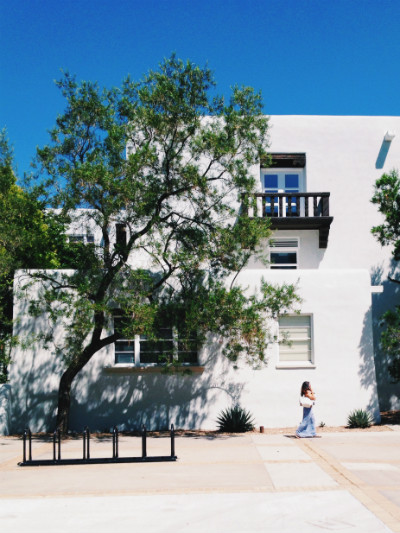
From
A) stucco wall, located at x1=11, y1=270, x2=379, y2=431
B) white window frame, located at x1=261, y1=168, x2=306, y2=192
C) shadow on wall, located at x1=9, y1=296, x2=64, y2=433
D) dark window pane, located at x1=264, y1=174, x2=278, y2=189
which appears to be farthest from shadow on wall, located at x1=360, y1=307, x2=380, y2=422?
shadow on wall, located at x1=9, y1=296, x2=64, y2=433

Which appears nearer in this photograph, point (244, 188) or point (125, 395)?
point (244, 188)

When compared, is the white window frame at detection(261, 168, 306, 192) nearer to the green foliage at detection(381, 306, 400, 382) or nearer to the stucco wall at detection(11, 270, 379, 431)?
the stucco wall at detection(11, 270, 379, 431)

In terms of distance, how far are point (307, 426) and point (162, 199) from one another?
21.7 ft

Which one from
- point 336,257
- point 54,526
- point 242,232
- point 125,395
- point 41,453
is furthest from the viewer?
point 336,257

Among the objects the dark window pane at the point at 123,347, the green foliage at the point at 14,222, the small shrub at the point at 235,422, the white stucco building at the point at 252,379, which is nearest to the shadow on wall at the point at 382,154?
the white stucco building at the point at 252,379

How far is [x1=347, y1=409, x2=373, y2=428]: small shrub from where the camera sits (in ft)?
53.7

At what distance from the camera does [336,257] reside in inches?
854

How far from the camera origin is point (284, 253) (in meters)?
22.0

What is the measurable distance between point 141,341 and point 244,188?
5.35 meters

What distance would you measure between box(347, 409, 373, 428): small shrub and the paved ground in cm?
294

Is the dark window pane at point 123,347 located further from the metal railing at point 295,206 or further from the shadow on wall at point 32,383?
the metal railing at point 295,206

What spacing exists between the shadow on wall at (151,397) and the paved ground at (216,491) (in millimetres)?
3416

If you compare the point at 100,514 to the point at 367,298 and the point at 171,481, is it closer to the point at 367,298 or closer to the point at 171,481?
the point at 171,481

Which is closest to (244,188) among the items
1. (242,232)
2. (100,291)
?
(242,232)
